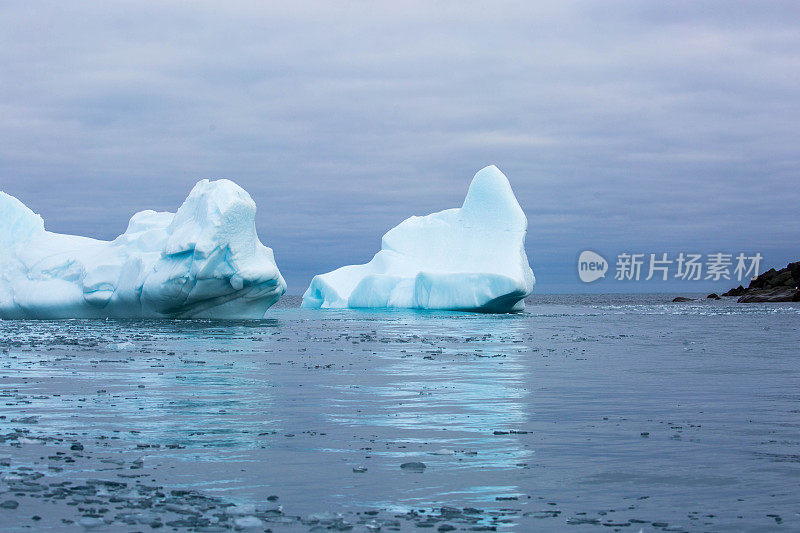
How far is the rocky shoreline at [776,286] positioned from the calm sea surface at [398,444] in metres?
53.0

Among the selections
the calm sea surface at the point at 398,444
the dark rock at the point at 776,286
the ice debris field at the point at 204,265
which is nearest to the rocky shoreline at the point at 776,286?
the dark rock at the point at 776,286

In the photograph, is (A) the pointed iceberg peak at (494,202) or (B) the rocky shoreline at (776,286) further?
(B) the rocky shoreline at (776,286)

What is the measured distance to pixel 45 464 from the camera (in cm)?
629

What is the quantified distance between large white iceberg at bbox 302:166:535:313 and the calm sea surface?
23.3 metres

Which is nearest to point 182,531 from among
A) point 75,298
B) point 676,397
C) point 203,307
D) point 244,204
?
point 676,397

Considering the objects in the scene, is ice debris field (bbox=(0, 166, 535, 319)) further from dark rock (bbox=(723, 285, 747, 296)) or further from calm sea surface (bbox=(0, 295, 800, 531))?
dark rock (bbox=(723, 285, 747, 296))

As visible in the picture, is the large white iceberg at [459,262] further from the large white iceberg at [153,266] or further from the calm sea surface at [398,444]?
the calm sea surface at [398,444]

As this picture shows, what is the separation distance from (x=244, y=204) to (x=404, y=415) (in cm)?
2063

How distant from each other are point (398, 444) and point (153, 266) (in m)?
23.2

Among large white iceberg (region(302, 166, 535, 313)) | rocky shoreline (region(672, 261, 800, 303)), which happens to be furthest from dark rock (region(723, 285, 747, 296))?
large white iceberg (region(302, 166, 535, 313))

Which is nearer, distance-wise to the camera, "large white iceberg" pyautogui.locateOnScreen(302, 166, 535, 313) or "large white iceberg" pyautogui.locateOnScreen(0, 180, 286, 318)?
"large white iceberg" pyautogui.locateOnScreen(0, 180, 286, 318)

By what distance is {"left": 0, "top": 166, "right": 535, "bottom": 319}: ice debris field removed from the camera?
1102 inches

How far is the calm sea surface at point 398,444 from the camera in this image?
513 cm

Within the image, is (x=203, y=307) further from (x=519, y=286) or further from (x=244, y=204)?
(x=519, y=286)
